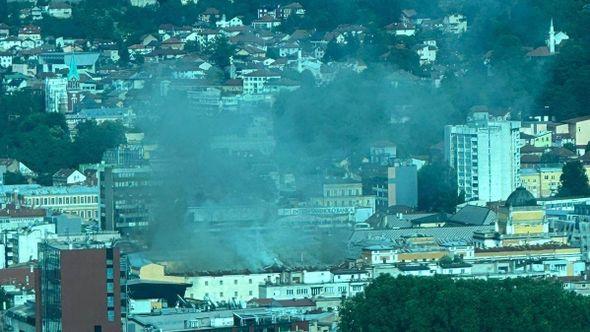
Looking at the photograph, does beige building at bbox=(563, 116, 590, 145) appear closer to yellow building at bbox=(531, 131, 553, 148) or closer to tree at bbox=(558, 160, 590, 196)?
yellow building at bbox=(531, 131, 553, 148)

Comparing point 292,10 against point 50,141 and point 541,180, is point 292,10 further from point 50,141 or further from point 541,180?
point 541,180

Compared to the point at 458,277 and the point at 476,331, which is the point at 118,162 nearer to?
the point at 458,277

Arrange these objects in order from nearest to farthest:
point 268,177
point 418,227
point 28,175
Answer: point 418,227
point 268,177
point 28,175

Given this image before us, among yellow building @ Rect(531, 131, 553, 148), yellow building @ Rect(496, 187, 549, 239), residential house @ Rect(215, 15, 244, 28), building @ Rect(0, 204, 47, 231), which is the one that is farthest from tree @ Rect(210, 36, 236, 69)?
yellow building @ Rect(496, 187, 549, 239)

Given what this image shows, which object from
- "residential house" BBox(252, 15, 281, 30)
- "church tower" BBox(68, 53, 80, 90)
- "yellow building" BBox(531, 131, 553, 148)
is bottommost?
"yellow building" BBox(531, 131, 553, 148)

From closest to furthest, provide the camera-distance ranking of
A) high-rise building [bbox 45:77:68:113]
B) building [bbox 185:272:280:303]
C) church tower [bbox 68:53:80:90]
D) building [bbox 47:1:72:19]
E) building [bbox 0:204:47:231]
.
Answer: building [bbox 185:272:280:303], building [bbox 0:204:47:231], high-rise building [bbox 45:77:68:113], church tower [bbox 68:53:80:90], building [bbox 47:1:72:19]

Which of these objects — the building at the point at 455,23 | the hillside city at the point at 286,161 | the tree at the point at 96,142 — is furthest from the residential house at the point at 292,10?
the tree at the point at 96,142

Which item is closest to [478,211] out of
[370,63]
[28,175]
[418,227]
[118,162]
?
[418,227]
